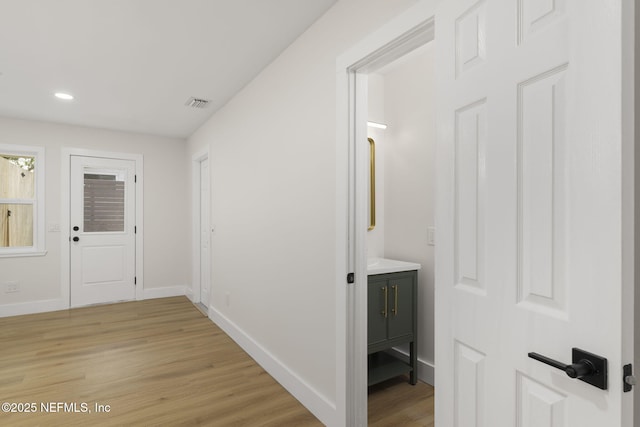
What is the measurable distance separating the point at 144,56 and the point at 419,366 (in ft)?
10.5

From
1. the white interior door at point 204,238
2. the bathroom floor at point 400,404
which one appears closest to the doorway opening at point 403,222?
the bathroom floor at point 400,404

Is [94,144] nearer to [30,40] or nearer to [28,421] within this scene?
[30,40]

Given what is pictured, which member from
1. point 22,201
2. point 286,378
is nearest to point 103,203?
point 22,201

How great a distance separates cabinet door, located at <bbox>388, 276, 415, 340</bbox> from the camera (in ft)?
8.14

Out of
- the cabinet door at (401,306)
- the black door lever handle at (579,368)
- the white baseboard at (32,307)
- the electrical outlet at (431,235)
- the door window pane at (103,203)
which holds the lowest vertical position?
the white baseboard at (32,307)

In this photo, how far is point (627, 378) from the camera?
0.78 meters

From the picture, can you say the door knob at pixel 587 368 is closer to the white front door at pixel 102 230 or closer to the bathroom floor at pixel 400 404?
the bathroom floor at pixel 400 404

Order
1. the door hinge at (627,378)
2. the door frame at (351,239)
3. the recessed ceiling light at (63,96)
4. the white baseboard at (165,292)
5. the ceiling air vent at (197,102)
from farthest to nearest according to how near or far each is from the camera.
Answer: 1. the white baseboard at (165,292)
2. the ceiling air vent at (197,102)
3. the recessed ceiling light at (63,96)
4. the door frame at (351,239)
5. the door hinge at (627,378)

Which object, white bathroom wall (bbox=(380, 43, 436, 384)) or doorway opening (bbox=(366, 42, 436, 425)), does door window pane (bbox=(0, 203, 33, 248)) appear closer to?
doorway opening (bbox=(366, 42, 436, 425))

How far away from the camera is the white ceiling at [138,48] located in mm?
2105

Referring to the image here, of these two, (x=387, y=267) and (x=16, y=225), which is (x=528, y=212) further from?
(x=16, y=225)

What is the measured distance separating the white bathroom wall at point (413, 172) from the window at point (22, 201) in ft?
14.8

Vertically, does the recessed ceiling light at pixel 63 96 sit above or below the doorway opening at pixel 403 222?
above

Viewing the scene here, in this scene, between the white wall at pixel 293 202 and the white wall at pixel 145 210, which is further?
the white wall at pixel 145 210
